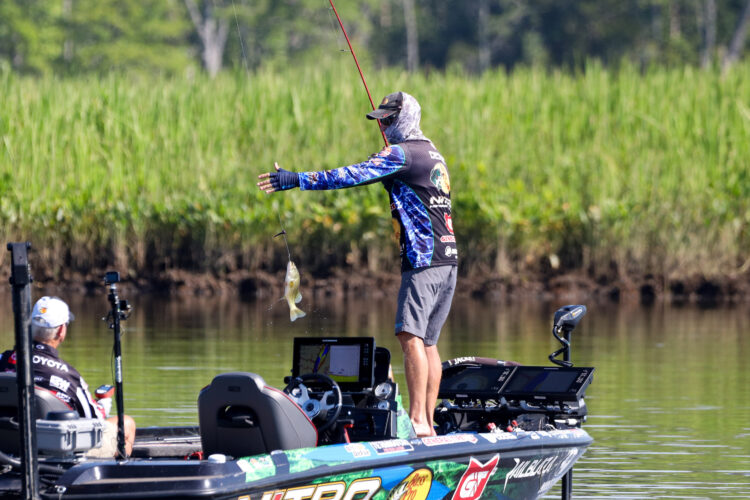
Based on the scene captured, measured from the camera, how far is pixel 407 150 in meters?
7.75

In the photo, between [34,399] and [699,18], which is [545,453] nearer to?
[34,399]

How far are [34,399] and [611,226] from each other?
44.5ft

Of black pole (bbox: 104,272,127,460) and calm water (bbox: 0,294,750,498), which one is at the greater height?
black pole (bbox: 104,272,127,460)

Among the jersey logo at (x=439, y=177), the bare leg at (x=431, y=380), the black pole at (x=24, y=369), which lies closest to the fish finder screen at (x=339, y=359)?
the bare leg at (x=431, y=380)

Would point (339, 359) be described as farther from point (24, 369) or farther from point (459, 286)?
point (459, 286)

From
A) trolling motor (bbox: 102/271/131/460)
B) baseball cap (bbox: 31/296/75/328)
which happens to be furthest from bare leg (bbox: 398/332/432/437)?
baseball cap (bbox: 31/296/75/328)

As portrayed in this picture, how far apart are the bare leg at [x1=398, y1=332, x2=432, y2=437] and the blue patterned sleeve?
0.82 metres

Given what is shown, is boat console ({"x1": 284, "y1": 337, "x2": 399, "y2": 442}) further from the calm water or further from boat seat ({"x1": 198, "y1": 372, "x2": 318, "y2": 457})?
the calm water

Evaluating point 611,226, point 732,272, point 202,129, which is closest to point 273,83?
point 202,129

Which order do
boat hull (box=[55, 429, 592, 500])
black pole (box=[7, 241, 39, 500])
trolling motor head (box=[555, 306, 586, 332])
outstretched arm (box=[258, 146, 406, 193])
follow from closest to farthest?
black pole (box=[7, 241, 39, 500])
boat hull (box=[55, 429, 592, 500])
outstretched arm (box=[258, 146, 406, 193])
trolling motor head (box=[555, 306, 586, 332])

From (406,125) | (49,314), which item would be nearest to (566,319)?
(406,125)

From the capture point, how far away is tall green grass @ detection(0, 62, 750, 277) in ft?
62.6

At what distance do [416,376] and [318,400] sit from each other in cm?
67

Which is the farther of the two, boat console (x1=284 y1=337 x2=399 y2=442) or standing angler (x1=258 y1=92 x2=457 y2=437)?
standing angler (x1=258 y1=92 x2=457 y2=437)
